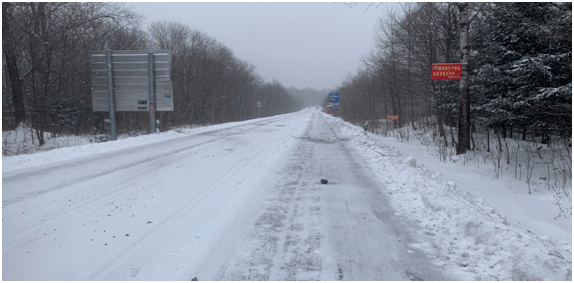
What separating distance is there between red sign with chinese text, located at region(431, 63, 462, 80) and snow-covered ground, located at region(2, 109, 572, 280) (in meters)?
3.22

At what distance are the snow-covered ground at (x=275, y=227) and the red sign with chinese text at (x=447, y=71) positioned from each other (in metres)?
3.22

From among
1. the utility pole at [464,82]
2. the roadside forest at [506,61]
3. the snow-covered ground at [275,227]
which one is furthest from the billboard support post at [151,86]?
the utility pole at [464,82]

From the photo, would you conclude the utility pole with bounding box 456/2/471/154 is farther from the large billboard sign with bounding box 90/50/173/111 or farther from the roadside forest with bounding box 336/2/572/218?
the large billboard sign with bounding box 90/50/173/111

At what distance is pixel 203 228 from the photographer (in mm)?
4945

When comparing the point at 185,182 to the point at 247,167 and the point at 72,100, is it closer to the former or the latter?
the point at 247,167

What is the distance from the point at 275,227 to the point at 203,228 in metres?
0.94

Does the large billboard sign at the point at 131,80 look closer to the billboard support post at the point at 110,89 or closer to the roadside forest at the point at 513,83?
the billboard support post at the point at 110,89

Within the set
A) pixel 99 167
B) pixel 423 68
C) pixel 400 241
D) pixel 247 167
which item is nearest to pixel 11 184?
pixel 99 167

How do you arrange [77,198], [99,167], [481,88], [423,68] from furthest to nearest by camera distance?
[423,68] → [481,88] → [99,167] → [77,198]

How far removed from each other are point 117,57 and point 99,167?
1279 centimetres

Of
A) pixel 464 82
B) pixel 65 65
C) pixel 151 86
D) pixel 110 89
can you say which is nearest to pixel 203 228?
pixel 464 82

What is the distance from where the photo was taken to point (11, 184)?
779 centimetres

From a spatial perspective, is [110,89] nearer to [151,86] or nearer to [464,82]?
[151,86]

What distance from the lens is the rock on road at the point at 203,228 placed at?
3744 mm
